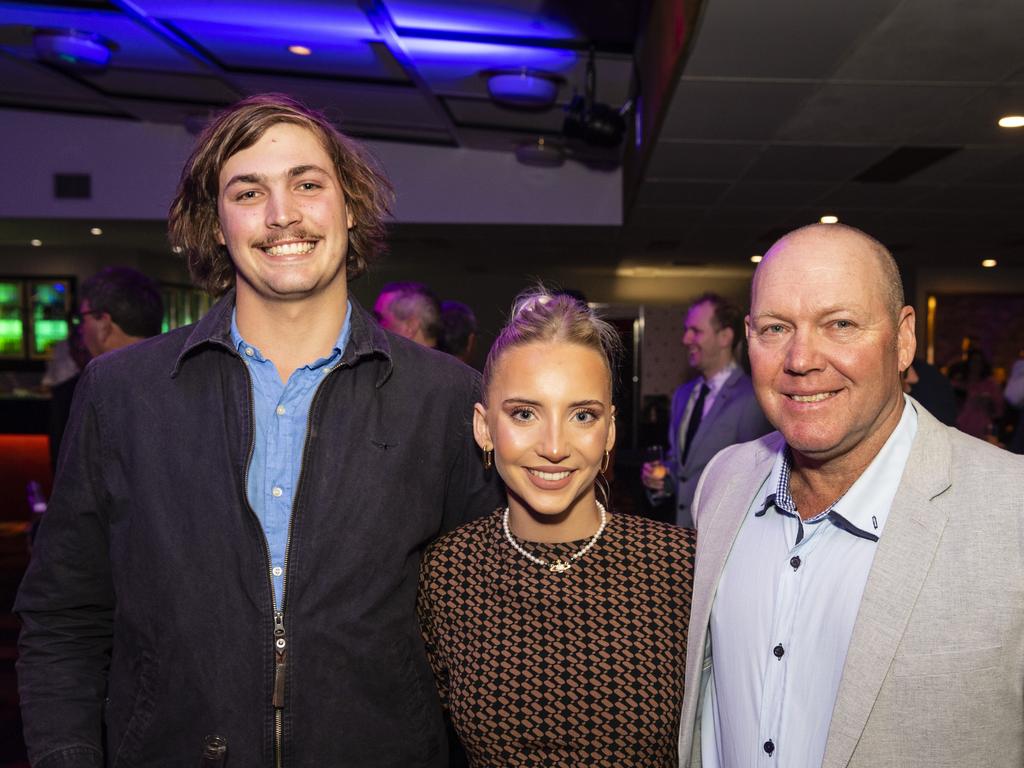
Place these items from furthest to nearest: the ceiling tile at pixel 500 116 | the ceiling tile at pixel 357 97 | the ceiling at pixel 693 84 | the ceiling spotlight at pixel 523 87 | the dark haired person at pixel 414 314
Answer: the ceiling tile at pixel 500 116, the ceiling tile at pixel 357 97, the ceiling spotlight at pixel 523 87, the dark haired person at pixel 414 314, the ceiling at pixel 693 84

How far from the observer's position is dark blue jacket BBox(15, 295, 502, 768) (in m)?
1.40

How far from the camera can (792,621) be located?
1460 millimetres

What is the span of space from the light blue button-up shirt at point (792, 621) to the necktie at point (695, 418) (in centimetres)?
323

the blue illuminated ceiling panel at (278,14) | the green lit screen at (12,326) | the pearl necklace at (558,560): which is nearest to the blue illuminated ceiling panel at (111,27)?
the blue illuminated ceiling panel at (278,14)

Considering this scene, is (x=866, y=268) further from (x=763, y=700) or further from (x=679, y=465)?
(x=679, y=465)

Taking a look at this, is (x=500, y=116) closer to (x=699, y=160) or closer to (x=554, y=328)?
(x=699, y=160)

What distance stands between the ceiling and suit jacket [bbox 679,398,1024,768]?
94.0 inches

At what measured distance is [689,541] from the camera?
1.74m

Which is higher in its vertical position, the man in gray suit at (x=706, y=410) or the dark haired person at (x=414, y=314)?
the dark haired person at (x=414, y=314)

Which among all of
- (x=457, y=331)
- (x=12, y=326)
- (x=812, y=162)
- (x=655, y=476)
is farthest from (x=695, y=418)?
(x=12, y=326)

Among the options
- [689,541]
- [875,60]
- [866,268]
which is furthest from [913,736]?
[875,60]

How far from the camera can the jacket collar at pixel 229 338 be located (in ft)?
4.95

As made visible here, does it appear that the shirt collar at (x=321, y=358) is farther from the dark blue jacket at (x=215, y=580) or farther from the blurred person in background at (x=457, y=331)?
the blurred person in background at (x=457, y=331)

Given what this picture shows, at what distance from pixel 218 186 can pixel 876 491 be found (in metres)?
1.36
